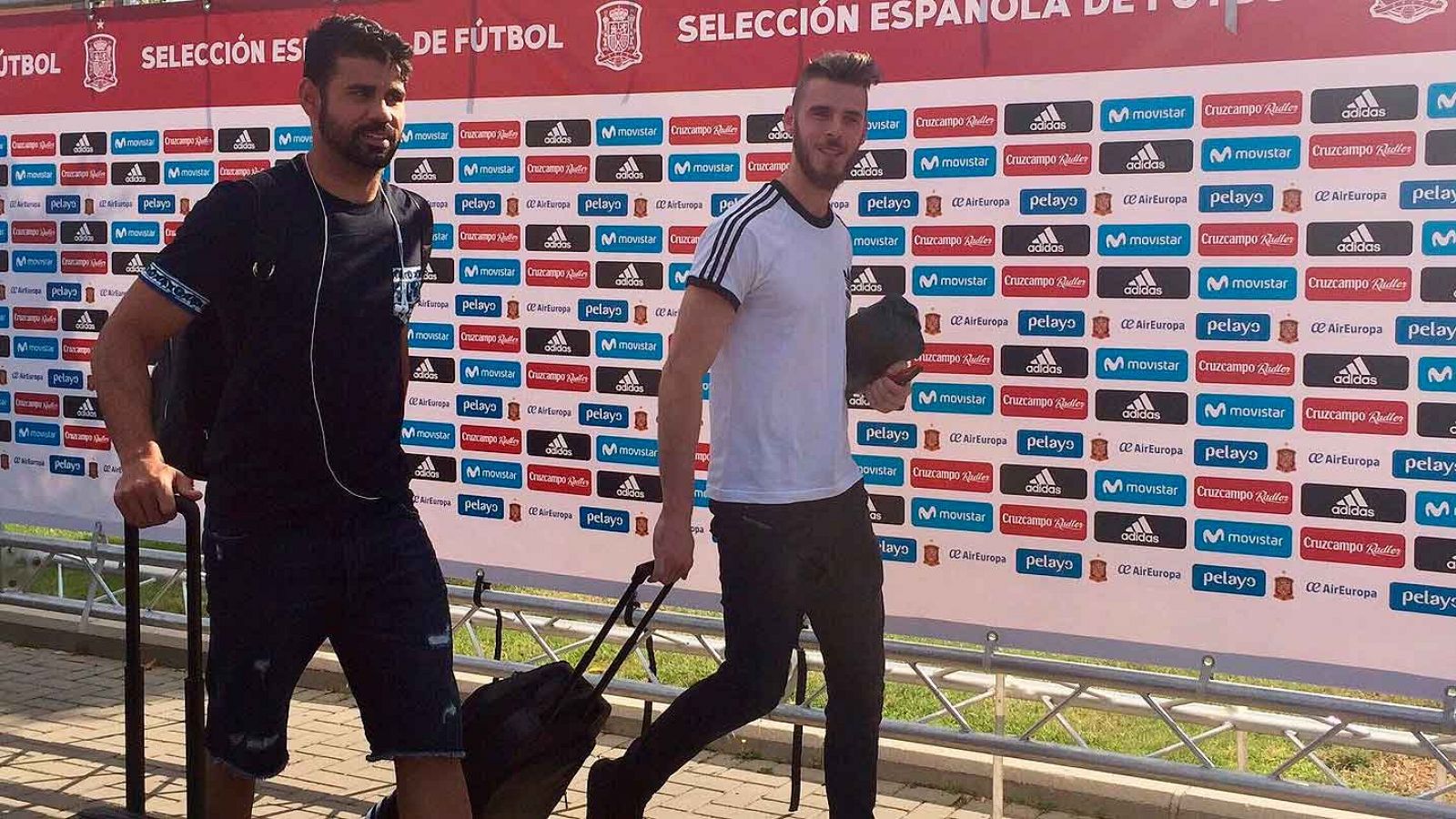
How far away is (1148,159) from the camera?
475 centimetres

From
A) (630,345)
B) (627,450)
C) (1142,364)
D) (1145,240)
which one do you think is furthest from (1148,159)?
(627,450)

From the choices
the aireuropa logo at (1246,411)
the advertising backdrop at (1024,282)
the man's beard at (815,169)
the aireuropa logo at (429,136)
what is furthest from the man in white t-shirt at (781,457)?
the aireuropa logo at (429,136)

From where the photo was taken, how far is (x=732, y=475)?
4359mm

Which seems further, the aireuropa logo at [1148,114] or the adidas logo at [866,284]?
the adidas logo at [866,284]

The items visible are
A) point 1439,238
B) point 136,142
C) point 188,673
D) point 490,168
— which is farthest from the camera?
point 136,142

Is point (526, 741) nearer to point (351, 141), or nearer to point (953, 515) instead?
point (351, 141)

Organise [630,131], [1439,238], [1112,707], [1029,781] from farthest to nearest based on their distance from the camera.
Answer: [630,131], [1029,781], [1112,707], [1439,238]

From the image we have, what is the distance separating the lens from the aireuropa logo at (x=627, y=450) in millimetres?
5617

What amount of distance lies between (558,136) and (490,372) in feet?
2.82

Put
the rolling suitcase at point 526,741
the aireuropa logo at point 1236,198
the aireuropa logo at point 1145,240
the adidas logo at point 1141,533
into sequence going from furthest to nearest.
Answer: the adidas logo at point 1141,533, the aireuropa logo at point 1145,240, the aireuropa logo at point 1236,198, the rolling suitcase at point 526,741

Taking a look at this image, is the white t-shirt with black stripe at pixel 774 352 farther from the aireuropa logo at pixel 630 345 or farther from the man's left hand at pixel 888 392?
the aireuropa logo at pixel 630 345

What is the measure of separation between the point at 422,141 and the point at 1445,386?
11.4 ft

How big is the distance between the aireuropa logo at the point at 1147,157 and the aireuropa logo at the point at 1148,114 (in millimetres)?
43

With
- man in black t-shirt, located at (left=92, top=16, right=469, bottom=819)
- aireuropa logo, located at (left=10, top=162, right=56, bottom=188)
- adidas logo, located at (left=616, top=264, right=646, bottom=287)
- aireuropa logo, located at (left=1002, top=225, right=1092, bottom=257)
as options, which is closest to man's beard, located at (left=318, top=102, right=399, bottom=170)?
man in black t-shirt, located at (left=92, top=16, right=469, bottom=819)
